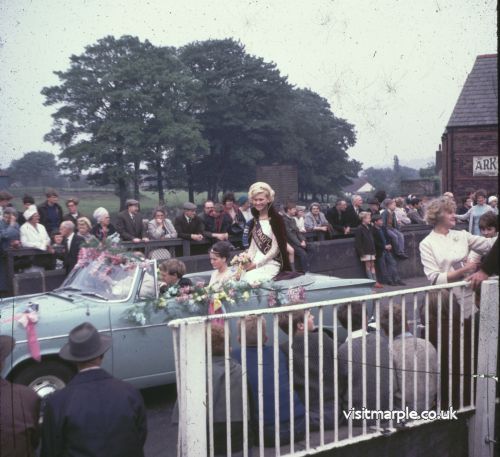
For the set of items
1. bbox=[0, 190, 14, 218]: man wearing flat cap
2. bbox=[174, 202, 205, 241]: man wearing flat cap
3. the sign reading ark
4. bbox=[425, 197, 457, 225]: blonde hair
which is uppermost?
the sign reading ark

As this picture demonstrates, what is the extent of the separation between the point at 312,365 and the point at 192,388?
889 mm

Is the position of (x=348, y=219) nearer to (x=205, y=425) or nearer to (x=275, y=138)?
(x=205, y=425)

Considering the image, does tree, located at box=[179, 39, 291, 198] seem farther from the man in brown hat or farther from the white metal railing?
the man in brown hat

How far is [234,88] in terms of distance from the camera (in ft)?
81.4

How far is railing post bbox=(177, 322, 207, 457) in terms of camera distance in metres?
3.39

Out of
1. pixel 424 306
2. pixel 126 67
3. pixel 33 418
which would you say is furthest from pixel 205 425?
pixel 126 67

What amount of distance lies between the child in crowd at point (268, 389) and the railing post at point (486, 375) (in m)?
1.45

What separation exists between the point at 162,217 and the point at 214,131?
15.6 m

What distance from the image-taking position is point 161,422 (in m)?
5.86

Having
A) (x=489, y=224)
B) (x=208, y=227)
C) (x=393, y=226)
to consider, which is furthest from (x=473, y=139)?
(x=489, y=224)

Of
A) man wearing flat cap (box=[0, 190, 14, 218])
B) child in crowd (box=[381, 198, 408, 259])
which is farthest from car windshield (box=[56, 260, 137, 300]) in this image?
child in crowd (box=[381, 198, 408, 259])

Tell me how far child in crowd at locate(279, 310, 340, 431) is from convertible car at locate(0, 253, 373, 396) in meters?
2.45

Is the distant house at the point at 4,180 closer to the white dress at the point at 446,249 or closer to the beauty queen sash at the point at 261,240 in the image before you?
the beauty queen sash at the point at 261,240

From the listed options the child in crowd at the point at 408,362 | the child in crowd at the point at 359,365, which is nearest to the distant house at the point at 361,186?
the child in crowd at the point at 408,362
